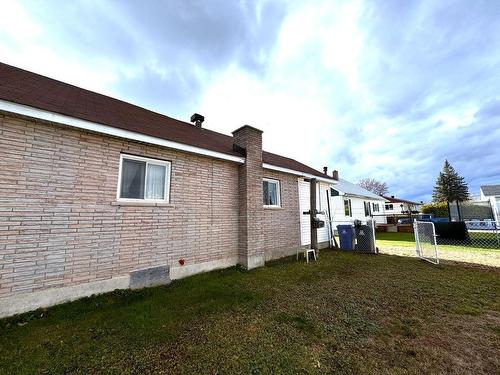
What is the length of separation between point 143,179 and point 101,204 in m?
1.17

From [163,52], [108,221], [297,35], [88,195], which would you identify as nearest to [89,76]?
[163,52]

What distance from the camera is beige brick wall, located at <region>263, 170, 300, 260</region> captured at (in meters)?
8.52

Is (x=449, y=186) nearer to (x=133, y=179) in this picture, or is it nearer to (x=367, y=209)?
(x=367, y=209)

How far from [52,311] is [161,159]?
3.97 m

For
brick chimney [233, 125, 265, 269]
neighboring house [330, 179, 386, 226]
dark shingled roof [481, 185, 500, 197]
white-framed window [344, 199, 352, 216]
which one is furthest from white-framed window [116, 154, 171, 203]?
dark shingled roof [481, 185, 500, 197]

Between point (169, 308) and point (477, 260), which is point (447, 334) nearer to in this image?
point (169, 308)

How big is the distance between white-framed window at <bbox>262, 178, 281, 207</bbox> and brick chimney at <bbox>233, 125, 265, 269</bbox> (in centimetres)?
110

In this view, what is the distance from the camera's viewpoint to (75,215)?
14.5 ft

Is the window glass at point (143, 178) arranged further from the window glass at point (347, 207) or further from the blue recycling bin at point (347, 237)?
the window glass at point (347, 207)

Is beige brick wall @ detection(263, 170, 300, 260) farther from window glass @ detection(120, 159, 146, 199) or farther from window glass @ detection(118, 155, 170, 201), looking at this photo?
window glass @ detection(120, 159, 146, 199)

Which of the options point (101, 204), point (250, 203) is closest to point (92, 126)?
point (101, 204)

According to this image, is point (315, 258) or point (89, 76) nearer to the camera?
point (89, 76)

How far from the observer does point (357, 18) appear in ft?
25.9

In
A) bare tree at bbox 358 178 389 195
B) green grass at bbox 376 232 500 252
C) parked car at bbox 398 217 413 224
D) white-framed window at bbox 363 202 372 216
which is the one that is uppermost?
bare tree at bbox 358 178 389 195
